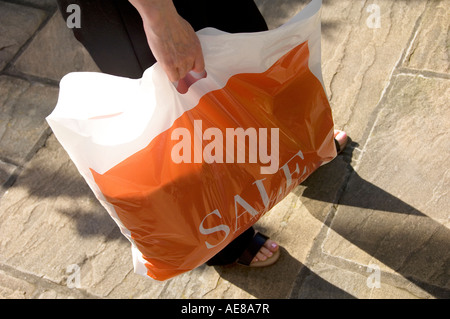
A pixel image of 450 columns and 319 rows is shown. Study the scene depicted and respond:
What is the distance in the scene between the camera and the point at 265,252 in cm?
220

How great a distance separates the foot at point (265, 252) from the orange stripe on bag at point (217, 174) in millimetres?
381

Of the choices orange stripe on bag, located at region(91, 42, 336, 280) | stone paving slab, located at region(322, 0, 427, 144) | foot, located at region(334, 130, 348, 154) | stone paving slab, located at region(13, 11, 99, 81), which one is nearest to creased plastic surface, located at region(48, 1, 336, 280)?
orange stripe on bag, located at region(91, 42, 336, 280)

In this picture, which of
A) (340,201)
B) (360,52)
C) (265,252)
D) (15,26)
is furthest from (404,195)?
(15,26)

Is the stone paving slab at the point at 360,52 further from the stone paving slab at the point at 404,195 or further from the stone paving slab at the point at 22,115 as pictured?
the stone paving slab at the point at 22,115

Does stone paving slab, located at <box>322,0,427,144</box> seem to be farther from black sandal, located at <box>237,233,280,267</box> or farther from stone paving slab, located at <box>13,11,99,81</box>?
stone paving slab, located at <box>13,11,99,81</box>

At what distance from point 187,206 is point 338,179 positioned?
0.87 metres

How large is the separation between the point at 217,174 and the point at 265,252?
0.62m

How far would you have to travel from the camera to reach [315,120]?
186 centimetres

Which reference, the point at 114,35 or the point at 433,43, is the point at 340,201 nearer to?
the point at 433,43

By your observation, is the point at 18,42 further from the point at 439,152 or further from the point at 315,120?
the point at 439,152

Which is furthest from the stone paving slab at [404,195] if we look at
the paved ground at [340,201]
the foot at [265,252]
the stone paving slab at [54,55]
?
the stone paving slab at [54,55]

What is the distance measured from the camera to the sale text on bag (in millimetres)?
1651
